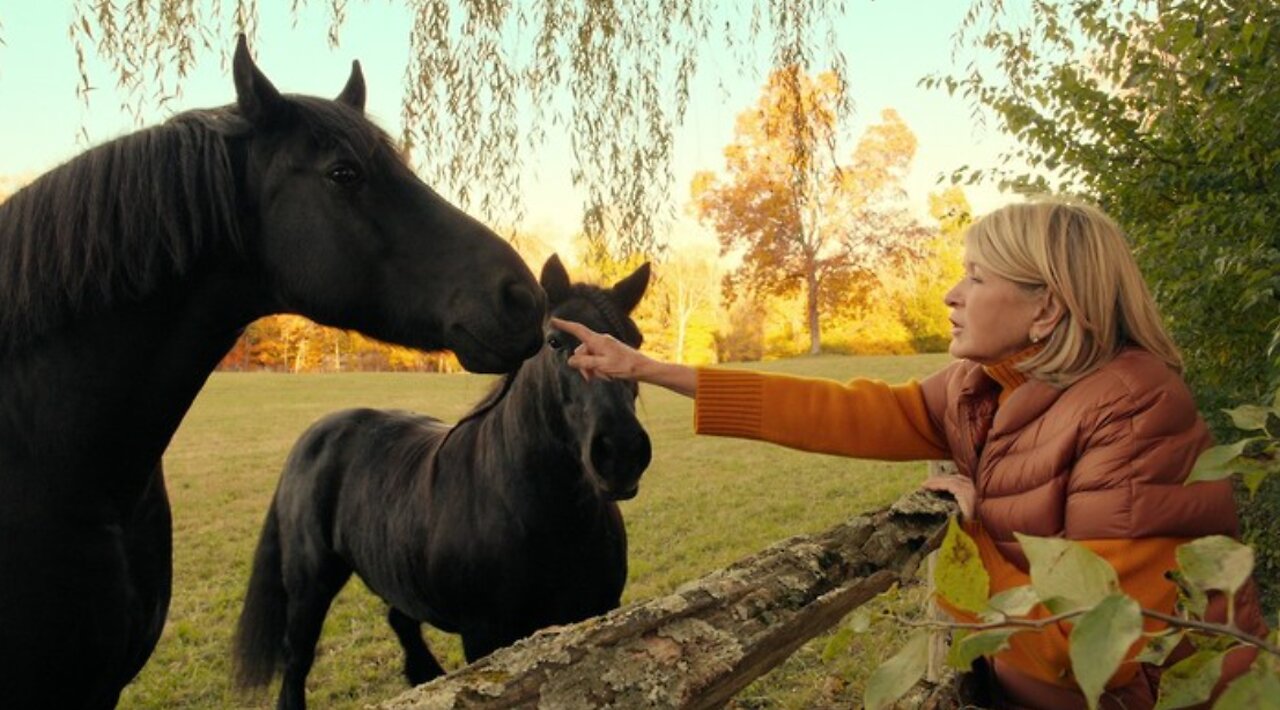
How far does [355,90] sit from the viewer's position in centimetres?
263

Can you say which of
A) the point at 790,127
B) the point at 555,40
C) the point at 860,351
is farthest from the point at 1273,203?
the point at 860,351

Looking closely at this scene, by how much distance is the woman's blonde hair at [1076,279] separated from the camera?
1780 millimetres

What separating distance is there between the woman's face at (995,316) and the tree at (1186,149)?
5.35 feet

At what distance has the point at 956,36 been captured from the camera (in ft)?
11.9

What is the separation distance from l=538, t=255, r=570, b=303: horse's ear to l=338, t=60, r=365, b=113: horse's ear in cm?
120

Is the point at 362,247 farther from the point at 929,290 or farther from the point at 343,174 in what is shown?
the point at 929,290

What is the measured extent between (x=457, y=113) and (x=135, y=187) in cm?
126

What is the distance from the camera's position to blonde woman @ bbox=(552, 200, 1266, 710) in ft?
5.17

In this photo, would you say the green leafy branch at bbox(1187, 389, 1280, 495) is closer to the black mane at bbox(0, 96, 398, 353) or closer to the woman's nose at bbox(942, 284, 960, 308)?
the woman's nose at bbox(942, 284, 960, 308)

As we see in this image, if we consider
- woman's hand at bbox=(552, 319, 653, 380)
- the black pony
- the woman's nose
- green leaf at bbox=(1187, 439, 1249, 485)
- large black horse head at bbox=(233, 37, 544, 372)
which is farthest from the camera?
the black pony

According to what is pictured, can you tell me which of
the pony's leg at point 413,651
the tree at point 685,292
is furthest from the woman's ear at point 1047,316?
the pony's leg at point 413,651

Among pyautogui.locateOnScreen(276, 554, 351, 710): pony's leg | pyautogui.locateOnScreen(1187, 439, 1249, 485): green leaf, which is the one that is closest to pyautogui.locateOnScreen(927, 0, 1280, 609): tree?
pyautogui.locateOnScreen(1187, 439, 1249, 485): green leaf

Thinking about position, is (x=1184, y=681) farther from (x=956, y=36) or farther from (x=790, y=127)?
(x=956, y=36)

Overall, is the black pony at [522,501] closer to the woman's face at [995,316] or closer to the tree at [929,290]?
the woman's face at [995,316]
